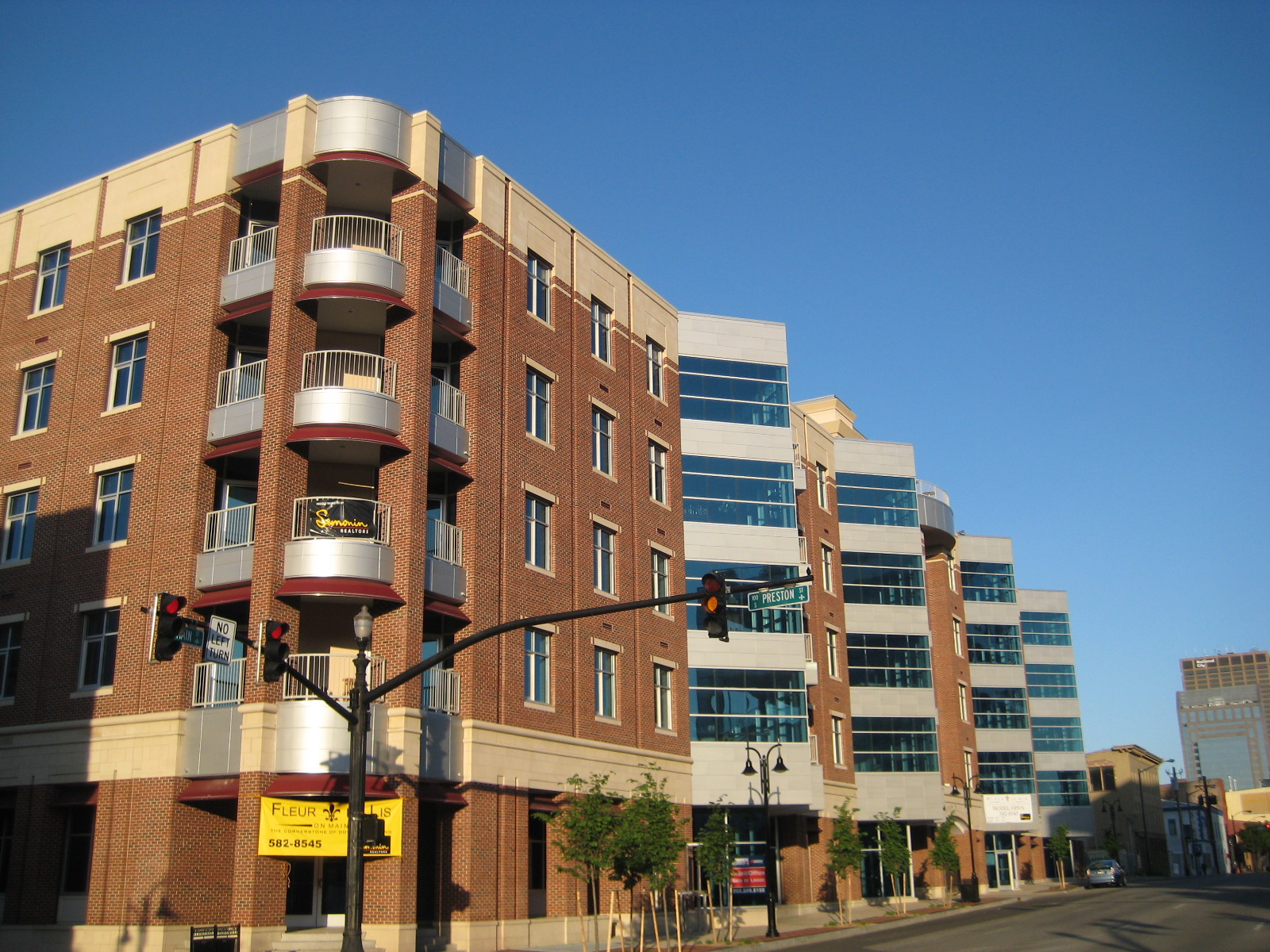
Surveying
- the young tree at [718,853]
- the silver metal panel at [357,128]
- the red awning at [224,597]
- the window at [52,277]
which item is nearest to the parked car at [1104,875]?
the young tree at [718,853]

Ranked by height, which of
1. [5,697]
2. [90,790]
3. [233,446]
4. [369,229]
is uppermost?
[369,229]

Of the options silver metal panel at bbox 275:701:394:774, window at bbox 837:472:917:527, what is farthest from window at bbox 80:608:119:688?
window at bbox 837:472:917:527

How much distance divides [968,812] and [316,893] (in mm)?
38598

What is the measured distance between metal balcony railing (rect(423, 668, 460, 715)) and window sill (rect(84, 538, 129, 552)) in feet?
28.9

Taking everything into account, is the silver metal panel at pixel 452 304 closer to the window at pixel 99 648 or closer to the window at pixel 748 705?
the window at pixel 99 648

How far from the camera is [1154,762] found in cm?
12225

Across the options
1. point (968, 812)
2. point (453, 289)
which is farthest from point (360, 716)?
point (968, 812)

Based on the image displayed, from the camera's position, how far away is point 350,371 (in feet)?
104

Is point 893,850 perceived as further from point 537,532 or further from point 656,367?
point 537,532

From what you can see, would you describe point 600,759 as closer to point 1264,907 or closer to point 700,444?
point 700,444

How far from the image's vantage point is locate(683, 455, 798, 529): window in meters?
46.6

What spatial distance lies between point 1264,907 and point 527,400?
105ft

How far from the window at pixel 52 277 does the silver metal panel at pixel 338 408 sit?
1145 cm

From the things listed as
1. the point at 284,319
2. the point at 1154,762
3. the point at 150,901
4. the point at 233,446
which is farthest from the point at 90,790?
the point at 1154,762
